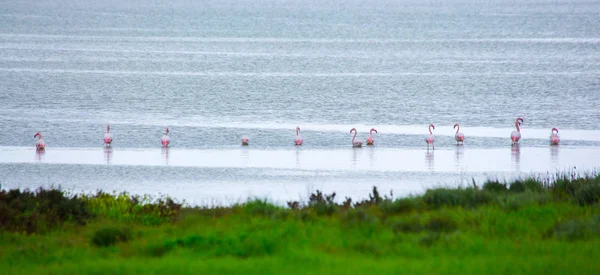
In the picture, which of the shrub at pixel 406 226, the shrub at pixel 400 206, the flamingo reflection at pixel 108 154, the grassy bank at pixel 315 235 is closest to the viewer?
the grassy bank at pixel 315 235

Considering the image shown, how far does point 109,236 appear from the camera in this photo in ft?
37.6

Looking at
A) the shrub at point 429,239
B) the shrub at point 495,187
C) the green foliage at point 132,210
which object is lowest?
the shrub at point 429,239

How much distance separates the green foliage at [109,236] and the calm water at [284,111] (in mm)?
6024

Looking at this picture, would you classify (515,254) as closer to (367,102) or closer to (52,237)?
(52,237)

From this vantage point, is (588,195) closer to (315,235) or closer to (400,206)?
(400,206)

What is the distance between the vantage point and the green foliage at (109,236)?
37.3ft

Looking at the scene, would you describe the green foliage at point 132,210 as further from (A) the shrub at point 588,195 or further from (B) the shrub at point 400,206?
(A) the shrub at point 588,195

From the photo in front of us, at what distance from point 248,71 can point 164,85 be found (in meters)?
12.6

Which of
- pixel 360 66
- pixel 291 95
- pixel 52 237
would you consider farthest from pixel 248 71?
pixel 52 237

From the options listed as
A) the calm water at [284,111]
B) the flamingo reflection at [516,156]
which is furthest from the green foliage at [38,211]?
the flamingo reflection at [516,156]

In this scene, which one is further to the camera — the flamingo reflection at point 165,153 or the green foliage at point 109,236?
the flamingo reflection at point 165,153

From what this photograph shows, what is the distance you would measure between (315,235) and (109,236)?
235 centimetres

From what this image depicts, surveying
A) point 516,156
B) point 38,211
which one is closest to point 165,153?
point 516,156

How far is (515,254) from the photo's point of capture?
10352mm
